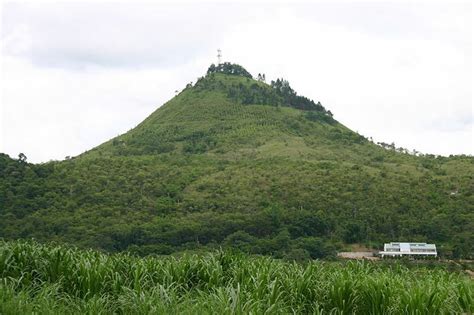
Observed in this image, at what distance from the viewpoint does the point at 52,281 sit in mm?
6641

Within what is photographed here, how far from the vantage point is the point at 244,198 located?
53188mm

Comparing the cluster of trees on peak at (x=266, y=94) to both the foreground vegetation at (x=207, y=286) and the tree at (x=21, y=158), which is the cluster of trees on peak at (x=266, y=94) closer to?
the tree at (x=21, y=158)

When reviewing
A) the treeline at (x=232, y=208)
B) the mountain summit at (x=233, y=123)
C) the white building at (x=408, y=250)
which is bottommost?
the white building at (x=408, y=250)

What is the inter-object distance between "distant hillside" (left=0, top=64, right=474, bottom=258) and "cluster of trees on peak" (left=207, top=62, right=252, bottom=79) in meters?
35.2

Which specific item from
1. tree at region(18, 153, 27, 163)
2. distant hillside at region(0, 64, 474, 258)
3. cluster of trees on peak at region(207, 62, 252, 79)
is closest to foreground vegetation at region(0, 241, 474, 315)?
distant hillside at region(0, 64, 474, 258)

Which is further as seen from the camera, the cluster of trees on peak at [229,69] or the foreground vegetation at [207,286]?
the cluster of trees on peak at [229,69]

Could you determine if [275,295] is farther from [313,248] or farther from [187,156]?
[187,156]

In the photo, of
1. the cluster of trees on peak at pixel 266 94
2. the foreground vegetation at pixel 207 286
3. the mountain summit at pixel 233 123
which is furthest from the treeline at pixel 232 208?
the cluster of trees on peak at pixel 266 94

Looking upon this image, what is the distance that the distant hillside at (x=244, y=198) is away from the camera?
4069 centimetres

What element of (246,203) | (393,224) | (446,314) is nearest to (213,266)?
(446,314)

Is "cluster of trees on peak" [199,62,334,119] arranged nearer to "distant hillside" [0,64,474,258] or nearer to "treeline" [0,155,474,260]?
A: "distant hillside" [0,64,474,258]

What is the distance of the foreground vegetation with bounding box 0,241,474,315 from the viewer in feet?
18.1

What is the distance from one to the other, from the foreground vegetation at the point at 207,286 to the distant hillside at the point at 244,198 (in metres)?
25.8

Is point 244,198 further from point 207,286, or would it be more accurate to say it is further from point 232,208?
point 207,286
